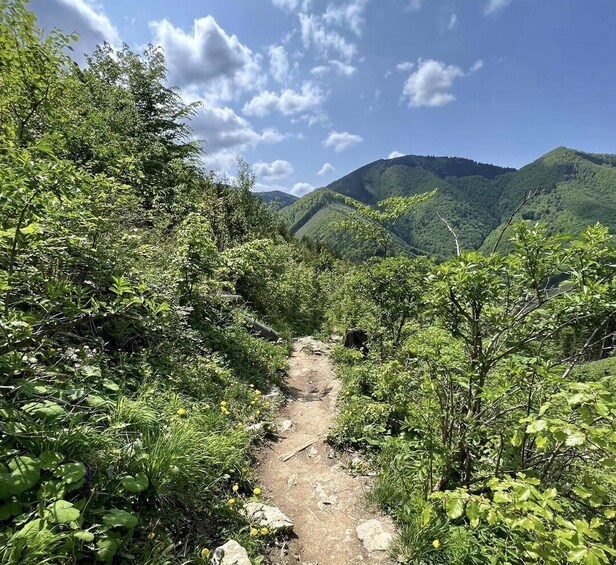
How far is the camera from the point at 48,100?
5770mm

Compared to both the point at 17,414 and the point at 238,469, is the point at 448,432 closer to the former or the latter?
the point at 238,469

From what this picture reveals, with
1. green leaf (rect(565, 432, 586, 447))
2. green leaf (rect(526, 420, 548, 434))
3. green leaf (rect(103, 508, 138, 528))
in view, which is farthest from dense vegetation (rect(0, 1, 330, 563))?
green leaf (rect(565, 432, 586, 447))

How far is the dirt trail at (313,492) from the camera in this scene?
379cm

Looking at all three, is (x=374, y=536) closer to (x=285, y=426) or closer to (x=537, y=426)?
(x=285, y=426)

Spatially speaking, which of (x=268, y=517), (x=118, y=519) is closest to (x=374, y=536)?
(x=268, y=517)

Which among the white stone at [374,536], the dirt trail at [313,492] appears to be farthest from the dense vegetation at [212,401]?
the dirt trail at [313,492]

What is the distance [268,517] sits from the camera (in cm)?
392

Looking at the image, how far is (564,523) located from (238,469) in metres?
3.83

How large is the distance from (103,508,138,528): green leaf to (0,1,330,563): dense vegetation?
11 mm

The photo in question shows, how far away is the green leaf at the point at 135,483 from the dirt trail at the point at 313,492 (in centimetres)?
173

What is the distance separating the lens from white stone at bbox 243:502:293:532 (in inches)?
150

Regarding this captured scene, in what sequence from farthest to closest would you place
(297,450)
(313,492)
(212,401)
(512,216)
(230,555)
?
(297,450) → (212,401) → (313,492) → (512,216) → (230,555)

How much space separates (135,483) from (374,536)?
2923 mm

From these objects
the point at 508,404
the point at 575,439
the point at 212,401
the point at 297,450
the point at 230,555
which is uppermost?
the point at 575,439
